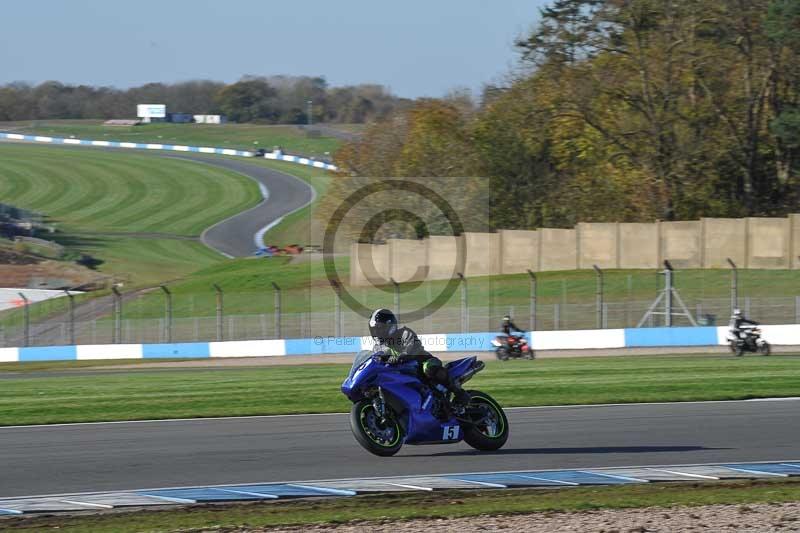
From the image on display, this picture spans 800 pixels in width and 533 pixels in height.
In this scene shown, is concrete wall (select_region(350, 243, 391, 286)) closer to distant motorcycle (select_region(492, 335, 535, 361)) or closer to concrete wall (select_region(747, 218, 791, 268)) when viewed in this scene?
concrete wall (select_region(747, 218, 791, 268))

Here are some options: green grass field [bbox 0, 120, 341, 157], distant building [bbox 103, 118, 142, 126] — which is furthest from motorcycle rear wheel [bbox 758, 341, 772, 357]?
distant building [bbox 103, 118, 142, 126]

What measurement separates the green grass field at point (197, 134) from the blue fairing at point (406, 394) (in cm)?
11755

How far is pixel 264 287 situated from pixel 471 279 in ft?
40.0

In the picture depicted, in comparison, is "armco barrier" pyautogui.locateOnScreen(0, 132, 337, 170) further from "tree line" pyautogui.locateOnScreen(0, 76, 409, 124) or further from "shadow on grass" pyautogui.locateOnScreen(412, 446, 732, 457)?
"shadow on grass" pyautogui.locateOnScreen(412, 446, 732, 457)

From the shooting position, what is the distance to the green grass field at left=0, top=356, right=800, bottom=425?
17594 millimetres

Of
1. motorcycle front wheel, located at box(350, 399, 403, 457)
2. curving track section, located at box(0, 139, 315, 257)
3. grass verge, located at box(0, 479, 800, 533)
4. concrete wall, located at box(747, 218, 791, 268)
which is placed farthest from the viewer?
curving track section, located at box(0, 139, 315, 257)

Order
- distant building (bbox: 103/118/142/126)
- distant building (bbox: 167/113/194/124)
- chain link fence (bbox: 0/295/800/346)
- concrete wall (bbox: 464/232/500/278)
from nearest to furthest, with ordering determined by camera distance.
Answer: chain link fence (bbox: 0/295/800/346) < concrete wall (bbox: 464/232/500/278) < distant building (bbox: 103/118/142/126) < distant building (bbox: 167/113/194/124)

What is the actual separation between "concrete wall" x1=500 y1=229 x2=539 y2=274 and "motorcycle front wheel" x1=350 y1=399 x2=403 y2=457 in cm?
3877

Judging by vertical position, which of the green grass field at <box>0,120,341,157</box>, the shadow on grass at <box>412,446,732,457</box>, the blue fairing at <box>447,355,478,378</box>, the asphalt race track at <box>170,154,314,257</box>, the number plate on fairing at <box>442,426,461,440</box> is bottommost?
the shadow on grass at <box>412,446,732,457</box>

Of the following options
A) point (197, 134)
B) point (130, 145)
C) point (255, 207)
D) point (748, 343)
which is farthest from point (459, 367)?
point (197, 134)

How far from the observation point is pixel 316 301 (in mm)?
42219

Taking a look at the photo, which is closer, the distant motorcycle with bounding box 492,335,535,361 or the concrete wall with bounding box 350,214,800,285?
the distant motorcycle with bounding box 492,335,535,361

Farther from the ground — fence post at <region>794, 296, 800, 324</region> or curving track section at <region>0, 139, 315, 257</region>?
curving track section at <region>0, 139, 315, 257</region>

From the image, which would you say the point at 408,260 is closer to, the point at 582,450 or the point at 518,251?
the point at 518,251
